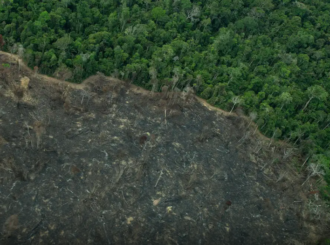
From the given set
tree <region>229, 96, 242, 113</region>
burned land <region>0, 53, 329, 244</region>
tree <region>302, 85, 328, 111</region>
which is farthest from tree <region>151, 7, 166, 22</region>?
tree <region>302, 85, 328, 111</region>

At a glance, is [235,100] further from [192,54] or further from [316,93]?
[316,93]

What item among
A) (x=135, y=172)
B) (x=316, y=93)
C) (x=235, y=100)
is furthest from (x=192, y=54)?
(x=135, y=172)

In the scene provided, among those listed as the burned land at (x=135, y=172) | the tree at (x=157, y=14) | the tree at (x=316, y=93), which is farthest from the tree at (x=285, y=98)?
the tree at (x=157, y=14)

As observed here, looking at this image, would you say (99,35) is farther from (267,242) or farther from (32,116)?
(267,242)

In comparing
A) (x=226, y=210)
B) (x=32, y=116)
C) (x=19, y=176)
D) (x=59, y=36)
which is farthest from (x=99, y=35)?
(x=226, y=210)

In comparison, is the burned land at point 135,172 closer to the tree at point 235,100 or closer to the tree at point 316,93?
the tree at point 235,100

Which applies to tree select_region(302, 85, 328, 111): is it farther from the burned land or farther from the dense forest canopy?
the burned land
